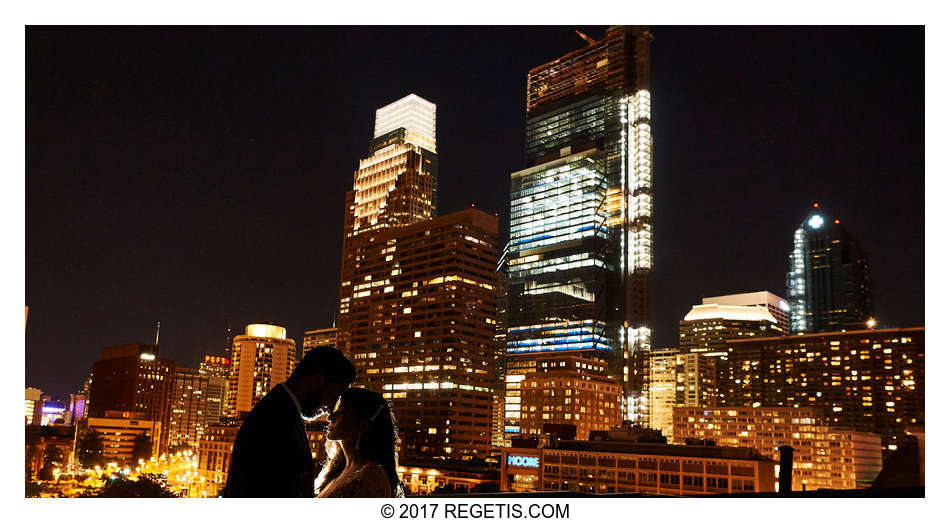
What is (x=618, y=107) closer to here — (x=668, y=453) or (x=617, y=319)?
(x=617, y=319)

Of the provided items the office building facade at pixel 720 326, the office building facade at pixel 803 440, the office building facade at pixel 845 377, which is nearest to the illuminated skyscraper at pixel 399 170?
the office building facade at pixel 803 440

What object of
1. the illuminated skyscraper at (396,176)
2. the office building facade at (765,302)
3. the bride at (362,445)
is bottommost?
the bride at (362,445)

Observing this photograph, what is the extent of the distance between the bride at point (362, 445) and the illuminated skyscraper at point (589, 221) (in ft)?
249

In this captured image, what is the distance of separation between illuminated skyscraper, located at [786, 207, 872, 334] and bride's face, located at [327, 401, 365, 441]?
4141 inches

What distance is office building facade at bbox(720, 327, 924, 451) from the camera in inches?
2581

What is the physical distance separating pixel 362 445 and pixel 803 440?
6510 centimetres

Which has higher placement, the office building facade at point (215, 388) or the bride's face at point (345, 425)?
the bride's face at point (345, 425)

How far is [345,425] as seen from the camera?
223cm

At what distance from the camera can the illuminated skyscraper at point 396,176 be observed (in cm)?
8444

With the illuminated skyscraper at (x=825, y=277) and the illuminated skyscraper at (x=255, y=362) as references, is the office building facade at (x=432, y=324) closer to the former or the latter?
the illuminated skyscraper at (x=255, y=362)

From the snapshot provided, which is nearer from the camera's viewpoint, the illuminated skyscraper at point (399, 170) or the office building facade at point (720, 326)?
the illuminated skyscraper at point (399, 170)

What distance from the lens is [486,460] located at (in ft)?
209

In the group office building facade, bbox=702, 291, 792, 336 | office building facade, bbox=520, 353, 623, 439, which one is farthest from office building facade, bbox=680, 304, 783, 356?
office building facade, bbox=520, 353, 623, 439
